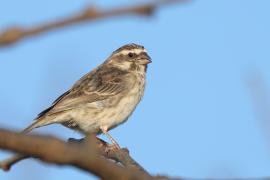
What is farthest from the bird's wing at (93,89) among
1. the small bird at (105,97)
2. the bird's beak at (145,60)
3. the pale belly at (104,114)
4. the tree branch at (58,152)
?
the tree branch at (58,152)

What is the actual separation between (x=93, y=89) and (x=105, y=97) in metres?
0.32

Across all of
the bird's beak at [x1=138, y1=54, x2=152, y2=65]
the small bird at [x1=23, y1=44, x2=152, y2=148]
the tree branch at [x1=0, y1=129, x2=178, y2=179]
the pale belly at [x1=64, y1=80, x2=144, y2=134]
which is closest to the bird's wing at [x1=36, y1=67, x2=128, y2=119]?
the small bird at [x1=23, y1=44, x2=152, y2=148]

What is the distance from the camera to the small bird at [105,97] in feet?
29.9

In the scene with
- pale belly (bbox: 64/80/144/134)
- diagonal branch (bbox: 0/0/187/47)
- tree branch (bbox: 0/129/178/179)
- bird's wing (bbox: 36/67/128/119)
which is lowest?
tree branch (bbox: 0/129/178/179)

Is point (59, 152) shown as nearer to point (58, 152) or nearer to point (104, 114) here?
point (58, 152)

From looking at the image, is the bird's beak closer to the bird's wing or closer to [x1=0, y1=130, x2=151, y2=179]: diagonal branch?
the bird's wing

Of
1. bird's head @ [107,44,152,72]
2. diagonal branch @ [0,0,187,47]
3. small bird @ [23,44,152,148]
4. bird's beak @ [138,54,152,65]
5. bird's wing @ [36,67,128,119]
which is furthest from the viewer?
bird's head @ [107,44,152,72]

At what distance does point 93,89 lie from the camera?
9.87 meters

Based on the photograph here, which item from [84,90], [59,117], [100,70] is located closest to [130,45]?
[100,70]

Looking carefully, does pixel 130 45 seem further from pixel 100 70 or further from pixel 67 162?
pixel 67 162

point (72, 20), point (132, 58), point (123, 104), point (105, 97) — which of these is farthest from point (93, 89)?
point (72, 20)

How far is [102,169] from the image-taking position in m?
0.88

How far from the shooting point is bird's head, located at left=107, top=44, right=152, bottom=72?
33.6 feet

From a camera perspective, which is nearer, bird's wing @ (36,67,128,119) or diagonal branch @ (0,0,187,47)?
diagonal branch @ (0,0,187,47)
